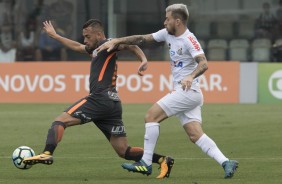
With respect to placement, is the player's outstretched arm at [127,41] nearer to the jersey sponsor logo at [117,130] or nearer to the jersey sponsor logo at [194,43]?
the jersey sponsor logo at [194,43]

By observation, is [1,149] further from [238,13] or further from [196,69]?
[238,13]

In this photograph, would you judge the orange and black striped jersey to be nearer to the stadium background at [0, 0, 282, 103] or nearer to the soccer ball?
the soccer ball

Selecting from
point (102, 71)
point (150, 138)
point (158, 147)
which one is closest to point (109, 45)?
point (102, 71)

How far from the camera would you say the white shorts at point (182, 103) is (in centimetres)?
1224

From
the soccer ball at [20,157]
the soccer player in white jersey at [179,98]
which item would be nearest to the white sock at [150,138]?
the soccer player in white jersey at [179,98]

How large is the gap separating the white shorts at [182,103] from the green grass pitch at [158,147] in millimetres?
781

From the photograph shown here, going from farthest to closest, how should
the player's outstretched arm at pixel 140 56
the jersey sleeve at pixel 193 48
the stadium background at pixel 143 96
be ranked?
the stadium background at pixel 143 96 < the player's outstretched arm at pixel 140 56 < the jersey sleeve at pixel 193 48

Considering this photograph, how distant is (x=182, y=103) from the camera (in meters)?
12.3

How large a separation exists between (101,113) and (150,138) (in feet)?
2.35

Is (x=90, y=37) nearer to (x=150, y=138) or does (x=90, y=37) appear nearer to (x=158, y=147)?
(x=150, y=138)

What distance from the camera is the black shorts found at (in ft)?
40.8

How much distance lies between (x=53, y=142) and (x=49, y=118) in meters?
11.4

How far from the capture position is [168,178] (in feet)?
40.3

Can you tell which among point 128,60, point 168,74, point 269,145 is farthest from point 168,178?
point 128,60
